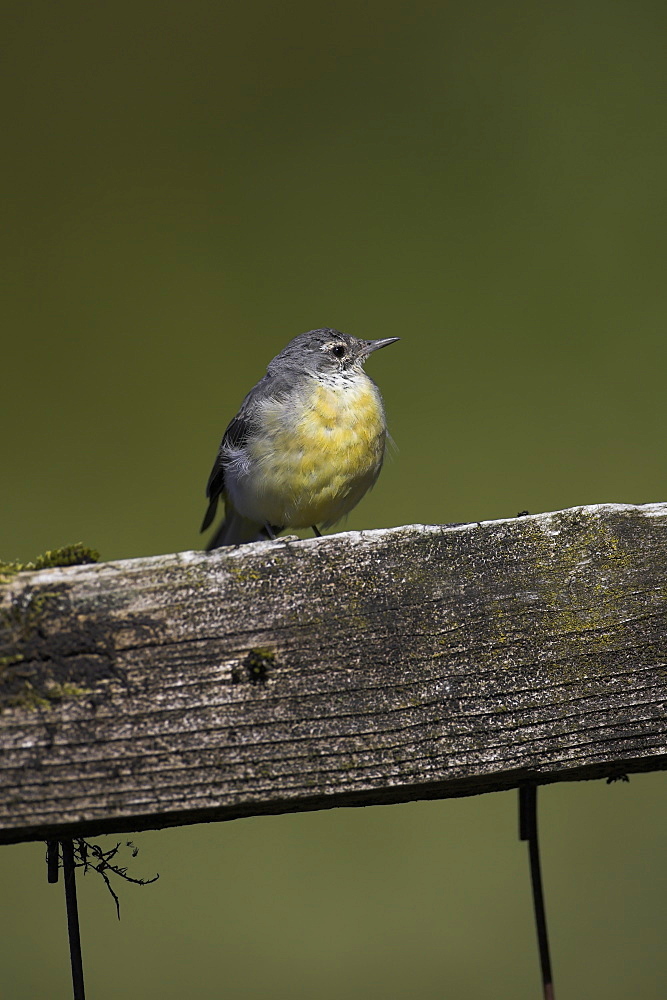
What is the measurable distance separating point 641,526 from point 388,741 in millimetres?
447

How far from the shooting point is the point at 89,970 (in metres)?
2.99

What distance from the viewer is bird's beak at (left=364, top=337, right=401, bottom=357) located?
11.8 feet

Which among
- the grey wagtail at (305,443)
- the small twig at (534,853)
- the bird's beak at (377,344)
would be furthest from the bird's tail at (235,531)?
the small twig at (534,853)

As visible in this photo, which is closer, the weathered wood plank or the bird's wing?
the weathered wood plank

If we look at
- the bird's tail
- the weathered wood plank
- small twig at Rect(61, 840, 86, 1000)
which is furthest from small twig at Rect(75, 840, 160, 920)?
the bird's tail

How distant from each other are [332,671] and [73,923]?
0.51 m

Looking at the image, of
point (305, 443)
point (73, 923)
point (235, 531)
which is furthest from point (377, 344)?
point (73, 923)

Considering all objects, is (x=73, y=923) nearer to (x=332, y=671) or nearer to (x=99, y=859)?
(x=99, y=859)

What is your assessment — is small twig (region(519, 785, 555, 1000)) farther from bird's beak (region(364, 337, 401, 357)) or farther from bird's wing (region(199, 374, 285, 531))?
bird's beak (region(364, 337, 401, 357))

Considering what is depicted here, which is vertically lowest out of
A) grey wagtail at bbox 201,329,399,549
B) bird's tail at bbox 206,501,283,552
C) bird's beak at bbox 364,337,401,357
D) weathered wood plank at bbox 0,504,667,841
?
weathered wood plank at bbox 0,504,667,841

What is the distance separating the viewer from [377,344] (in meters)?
3.66

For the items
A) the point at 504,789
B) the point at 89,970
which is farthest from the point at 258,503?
the point at 504,789

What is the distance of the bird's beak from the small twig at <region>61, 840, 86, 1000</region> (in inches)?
103

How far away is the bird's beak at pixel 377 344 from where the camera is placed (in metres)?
3.61
